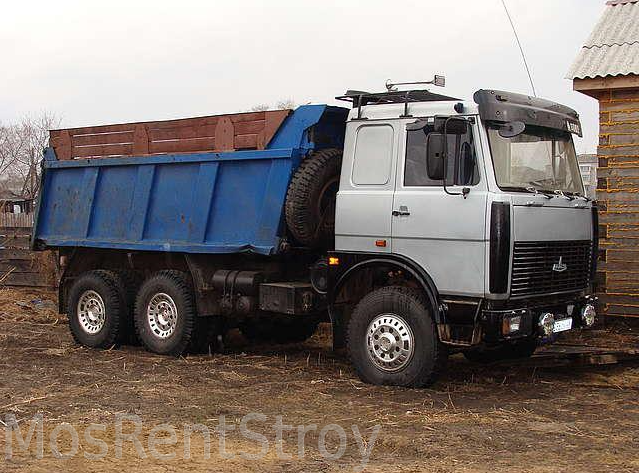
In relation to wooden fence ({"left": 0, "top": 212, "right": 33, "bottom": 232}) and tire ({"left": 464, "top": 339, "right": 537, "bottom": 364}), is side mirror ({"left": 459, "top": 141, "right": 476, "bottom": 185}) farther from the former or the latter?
wooden fence ({"left": 0, "top": 212, "right": 33, "bottom": 232})

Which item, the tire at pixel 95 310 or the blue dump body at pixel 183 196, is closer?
the blue dump body at pixel 183 196

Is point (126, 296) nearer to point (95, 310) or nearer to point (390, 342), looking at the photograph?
point (95, 310)

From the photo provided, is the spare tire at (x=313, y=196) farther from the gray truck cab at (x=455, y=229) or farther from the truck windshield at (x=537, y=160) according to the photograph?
the truck windshield at (x=537, y=160)

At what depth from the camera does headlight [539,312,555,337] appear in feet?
26.9

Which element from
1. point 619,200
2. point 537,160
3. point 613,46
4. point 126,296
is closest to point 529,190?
point 537,160

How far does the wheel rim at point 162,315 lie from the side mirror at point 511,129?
454 cm

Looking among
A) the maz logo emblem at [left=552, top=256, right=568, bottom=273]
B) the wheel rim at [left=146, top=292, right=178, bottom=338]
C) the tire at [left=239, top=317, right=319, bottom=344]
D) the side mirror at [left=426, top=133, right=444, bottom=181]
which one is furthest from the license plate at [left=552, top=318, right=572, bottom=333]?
the wheel rim at [left=146, top=292, right=178, bottom=338]

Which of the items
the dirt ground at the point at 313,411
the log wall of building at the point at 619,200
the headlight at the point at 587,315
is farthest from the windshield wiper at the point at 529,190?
the log wall of building at the point at 619,200

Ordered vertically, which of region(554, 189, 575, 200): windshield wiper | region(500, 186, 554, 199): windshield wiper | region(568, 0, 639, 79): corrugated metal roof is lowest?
region(500, 186, 554, 199): windshield wiper

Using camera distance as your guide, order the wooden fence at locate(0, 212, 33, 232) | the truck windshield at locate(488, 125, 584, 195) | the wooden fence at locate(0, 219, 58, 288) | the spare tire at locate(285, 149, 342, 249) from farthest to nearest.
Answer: the wooden fence at locate(0, 212, 33, 232), the wooden fence at locate(0, 219, 58, 288), the spare tire at locate(285, 149, 342, 249), the truck windshield at locate(488, 125, 584, 195)

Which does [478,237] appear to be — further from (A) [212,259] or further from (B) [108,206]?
(B) [108,206]

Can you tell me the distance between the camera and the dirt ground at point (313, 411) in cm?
591

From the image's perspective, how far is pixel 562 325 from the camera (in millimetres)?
8492

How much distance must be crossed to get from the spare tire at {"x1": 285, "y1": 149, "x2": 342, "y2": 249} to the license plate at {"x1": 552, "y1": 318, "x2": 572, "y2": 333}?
251 cm
